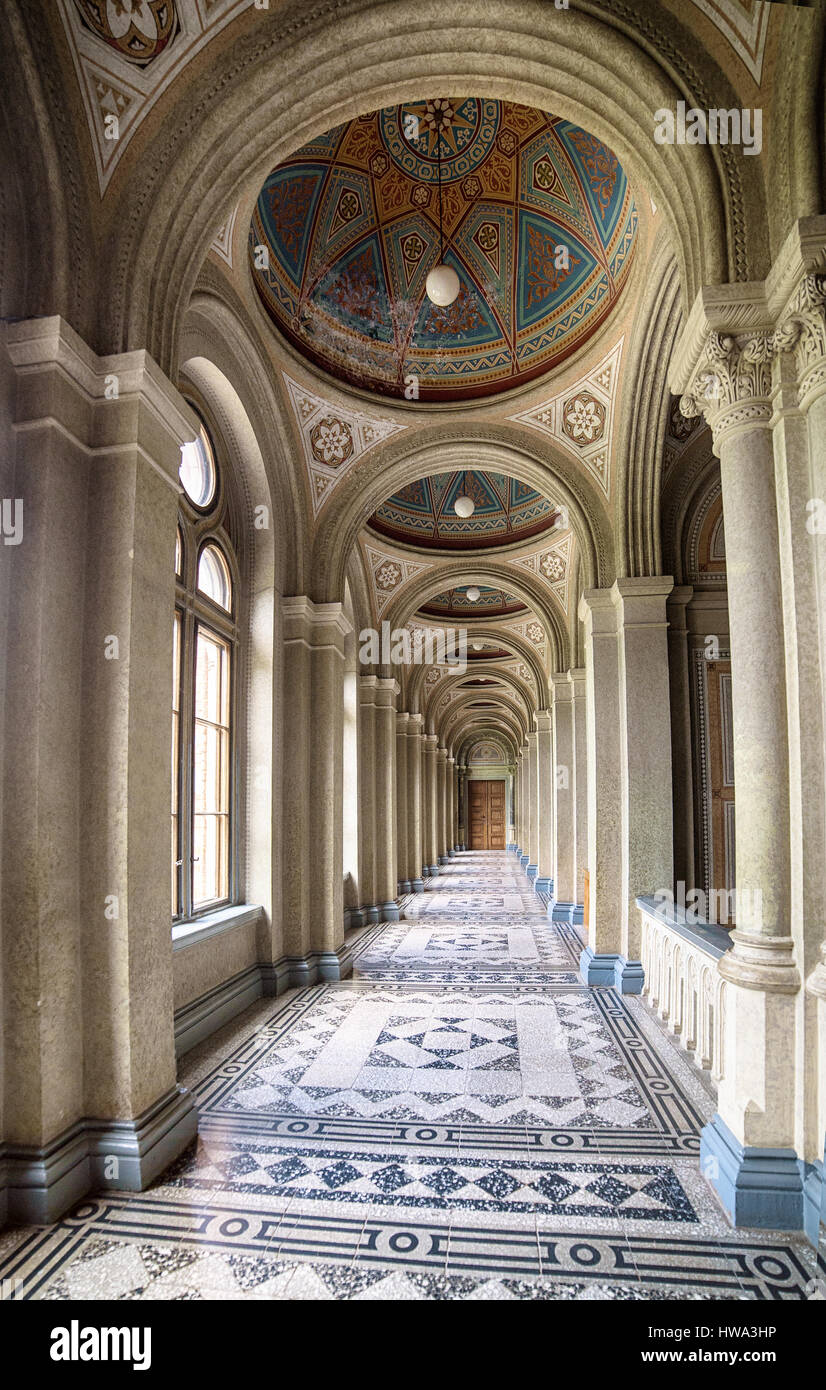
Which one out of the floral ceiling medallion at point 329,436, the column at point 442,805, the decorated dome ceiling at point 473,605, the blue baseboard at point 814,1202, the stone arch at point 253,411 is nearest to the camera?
the blue baseboard at point 814,1202

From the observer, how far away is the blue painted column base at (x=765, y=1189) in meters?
3.27

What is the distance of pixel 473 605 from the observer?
56.4 feet

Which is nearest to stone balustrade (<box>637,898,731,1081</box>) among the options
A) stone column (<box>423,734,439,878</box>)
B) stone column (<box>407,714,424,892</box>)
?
stone column (<box>407,714,424,892</box>)

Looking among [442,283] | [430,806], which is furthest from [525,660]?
[442,283]

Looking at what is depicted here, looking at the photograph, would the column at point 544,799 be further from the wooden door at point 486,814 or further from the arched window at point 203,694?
→ the wooden door at point 486,814

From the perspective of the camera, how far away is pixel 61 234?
379 cm

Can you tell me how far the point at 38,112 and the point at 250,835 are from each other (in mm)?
5743

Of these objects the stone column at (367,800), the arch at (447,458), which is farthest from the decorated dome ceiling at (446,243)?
the stone column at (367,800)

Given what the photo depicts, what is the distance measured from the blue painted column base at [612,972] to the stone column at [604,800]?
0.01 meters

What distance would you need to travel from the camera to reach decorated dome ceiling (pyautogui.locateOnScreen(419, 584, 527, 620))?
16.8 meters

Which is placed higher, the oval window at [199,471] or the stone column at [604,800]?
the oval window at [199,471]

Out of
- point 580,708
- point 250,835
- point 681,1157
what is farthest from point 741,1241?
point 580,708
